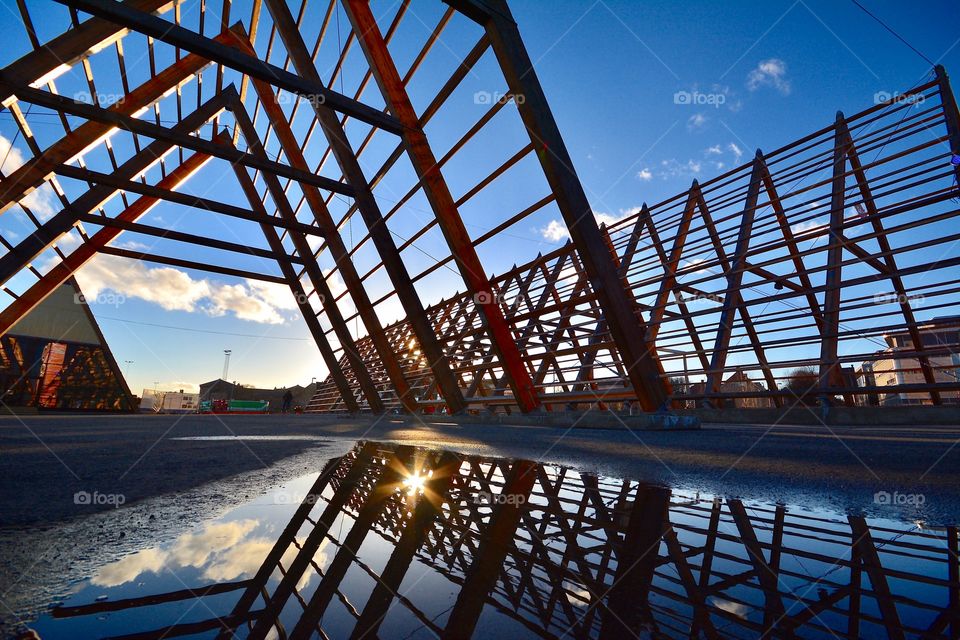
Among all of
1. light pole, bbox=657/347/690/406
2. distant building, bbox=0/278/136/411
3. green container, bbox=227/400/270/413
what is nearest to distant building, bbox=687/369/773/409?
light pole, bbox=657/347/690/406

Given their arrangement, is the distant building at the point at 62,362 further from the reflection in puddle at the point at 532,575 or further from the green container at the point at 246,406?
the reflection in puddle at the point at 532,575

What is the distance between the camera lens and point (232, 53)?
423 centimetres

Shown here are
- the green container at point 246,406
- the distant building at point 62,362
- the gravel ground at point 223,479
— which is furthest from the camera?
the green container at point 246,406

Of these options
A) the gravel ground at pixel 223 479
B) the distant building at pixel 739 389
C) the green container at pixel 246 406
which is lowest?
the green container at pixel 246 406

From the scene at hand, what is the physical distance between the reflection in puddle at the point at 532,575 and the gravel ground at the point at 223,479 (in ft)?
0.30

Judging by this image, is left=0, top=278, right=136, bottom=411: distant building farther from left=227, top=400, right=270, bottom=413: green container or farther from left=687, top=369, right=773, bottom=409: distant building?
left=687, top=369, right=773, bottom=409: distant building

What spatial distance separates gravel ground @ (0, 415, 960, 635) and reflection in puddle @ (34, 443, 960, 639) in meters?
0.09

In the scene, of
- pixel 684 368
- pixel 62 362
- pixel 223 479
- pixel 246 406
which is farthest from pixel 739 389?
pixel 246 406

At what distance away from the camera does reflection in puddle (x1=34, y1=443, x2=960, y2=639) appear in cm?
54

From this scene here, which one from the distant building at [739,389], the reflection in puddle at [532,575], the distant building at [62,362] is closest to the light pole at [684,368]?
the distant building at [739,389]

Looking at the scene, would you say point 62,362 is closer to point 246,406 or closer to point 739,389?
point 246,406

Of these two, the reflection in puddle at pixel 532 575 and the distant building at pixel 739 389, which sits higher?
the distant building at pixel 739 389

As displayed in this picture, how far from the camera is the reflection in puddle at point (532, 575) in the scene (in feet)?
1.78

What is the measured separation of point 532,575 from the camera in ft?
2.36
